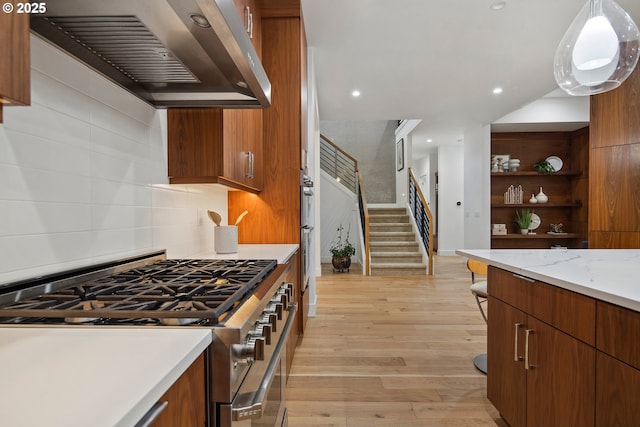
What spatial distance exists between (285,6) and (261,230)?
6.20 feet

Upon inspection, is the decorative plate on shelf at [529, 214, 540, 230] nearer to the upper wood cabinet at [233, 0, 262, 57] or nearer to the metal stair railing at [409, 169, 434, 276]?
the metal stair railing at [409, 169, 434, 276]

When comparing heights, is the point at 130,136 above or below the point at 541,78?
below

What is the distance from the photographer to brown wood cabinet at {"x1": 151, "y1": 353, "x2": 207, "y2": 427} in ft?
1.83

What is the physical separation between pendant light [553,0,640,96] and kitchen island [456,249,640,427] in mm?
993

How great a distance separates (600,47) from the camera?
68.1 inches

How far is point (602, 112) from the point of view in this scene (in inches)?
133

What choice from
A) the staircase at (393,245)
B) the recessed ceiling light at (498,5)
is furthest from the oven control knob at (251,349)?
the staircase at (393,245)

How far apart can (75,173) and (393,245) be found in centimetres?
581

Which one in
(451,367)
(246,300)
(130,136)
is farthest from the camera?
(451,367)

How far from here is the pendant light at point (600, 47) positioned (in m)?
1.70

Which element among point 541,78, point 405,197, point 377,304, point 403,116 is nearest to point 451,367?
point 377,304

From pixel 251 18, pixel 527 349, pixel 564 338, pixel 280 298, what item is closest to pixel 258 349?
pixel 280 298

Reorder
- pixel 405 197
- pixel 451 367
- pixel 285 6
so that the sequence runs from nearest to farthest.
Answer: pixel 451 367 → pixel 285 6 → pixel 405 197

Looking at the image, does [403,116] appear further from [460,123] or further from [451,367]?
[451,367]
